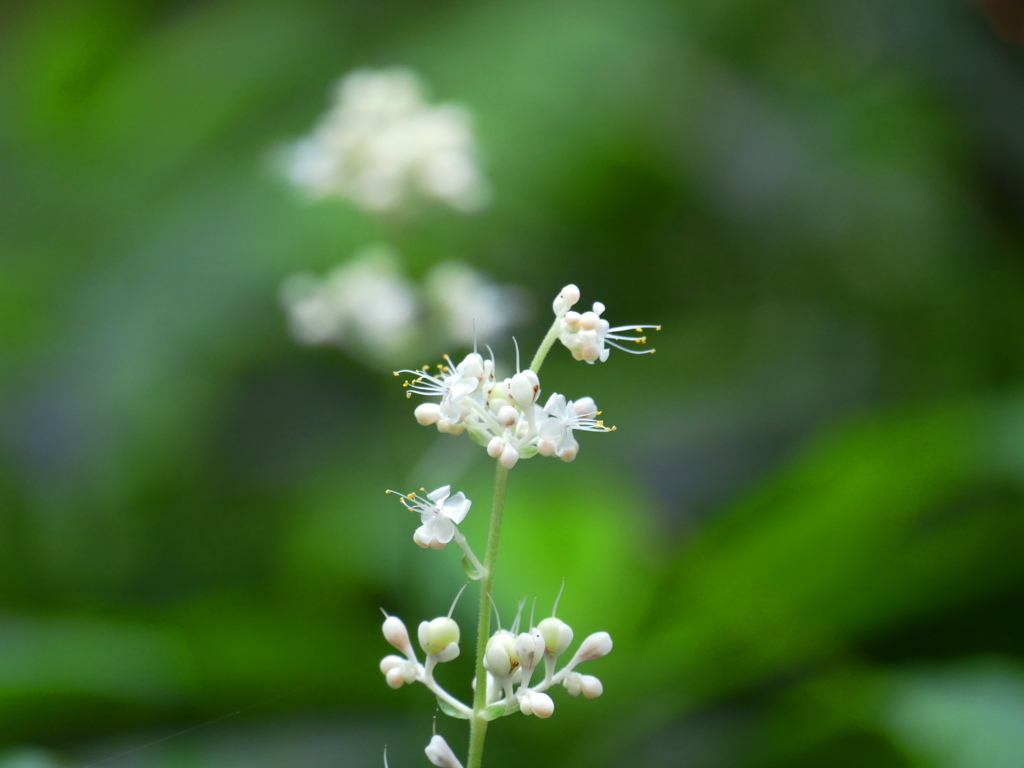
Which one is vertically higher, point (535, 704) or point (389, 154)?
point (389, 154)

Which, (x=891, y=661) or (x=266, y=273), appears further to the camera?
(x=266, y=273)

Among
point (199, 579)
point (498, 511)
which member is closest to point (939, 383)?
point (199, 579)

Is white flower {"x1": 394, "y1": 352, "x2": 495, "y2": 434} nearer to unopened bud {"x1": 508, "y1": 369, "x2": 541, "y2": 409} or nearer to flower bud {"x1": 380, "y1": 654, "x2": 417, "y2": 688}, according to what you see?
unopened bud {"x1": 508, "y1": 369, "x2": 541, "y2": 409}

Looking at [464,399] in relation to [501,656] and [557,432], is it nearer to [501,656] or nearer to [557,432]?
[557,432]

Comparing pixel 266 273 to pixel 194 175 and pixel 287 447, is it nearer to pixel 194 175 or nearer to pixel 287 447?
pixel 287 447

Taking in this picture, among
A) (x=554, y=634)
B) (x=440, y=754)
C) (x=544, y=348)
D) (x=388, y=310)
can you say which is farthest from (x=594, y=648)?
(x=388, y=310)

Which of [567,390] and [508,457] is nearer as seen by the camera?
[508,457]

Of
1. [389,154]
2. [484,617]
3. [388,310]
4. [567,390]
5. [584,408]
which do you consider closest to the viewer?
[484,617]
